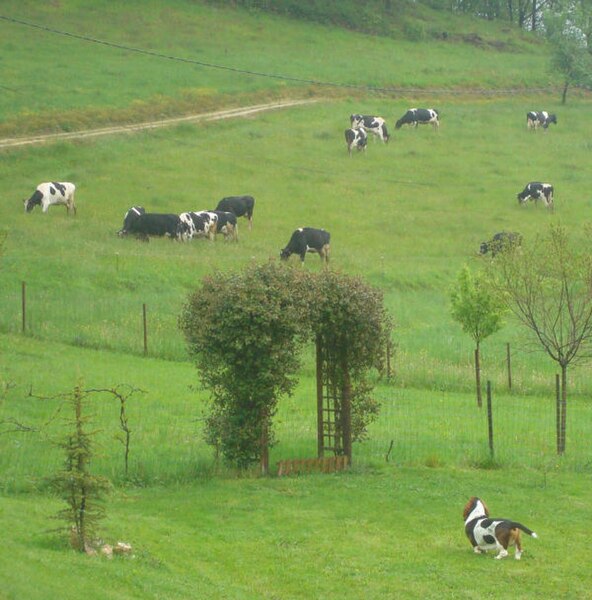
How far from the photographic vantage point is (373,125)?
6494 centimetres

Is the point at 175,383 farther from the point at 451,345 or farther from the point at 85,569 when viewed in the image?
the point at 85,569

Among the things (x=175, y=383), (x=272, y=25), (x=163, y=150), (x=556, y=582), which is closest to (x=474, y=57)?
(x=272, y=25)

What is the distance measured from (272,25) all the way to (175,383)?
6445cm

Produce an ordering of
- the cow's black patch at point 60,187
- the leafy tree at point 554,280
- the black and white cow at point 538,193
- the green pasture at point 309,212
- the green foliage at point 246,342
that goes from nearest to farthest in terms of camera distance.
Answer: the green foliage at point 246,342, the leafy tree at point 554,280, the green pasture at point 309,212, the cow's black patch at point 60,187, the black and white cow at point 538,193

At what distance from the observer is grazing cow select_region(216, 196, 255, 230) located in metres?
48.4

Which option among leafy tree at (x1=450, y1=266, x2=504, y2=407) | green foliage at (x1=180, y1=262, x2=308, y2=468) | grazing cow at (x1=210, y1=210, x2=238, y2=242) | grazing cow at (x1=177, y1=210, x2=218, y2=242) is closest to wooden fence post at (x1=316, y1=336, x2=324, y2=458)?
green foliage at (x1=180, y1=262, x2=308, y2=468)

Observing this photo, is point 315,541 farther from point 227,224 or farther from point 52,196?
point 52,196

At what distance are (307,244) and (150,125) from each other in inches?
836

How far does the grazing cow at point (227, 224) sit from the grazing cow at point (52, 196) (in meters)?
6.15

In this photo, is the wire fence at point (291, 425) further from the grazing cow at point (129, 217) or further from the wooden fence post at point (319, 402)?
the grazing cow at point (129, 217)

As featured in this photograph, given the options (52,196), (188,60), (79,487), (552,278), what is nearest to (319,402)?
(79,487)

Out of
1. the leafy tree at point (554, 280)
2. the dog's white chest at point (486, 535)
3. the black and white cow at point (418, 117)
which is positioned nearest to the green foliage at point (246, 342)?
the dog's white chest at point (486, 535)

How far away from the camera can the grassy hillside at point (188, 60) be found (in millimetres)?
63750

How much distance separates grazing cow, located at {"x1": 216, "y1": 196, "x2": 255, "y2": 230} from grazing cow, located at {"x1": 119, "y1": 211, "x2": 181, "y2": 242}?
329cm
